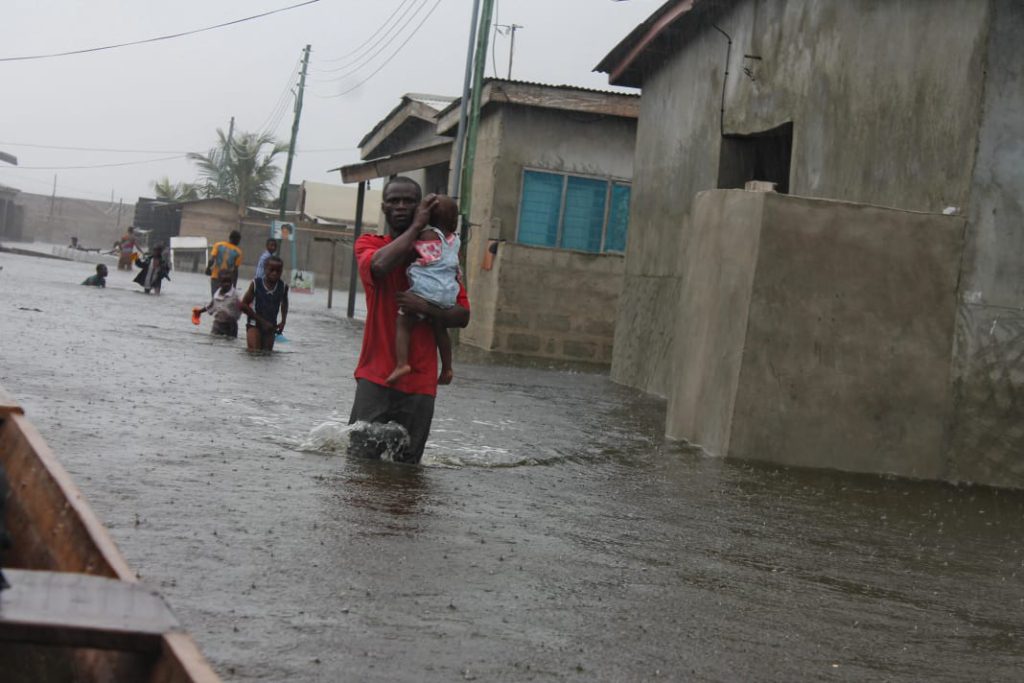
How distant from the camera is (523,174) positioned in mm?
23859

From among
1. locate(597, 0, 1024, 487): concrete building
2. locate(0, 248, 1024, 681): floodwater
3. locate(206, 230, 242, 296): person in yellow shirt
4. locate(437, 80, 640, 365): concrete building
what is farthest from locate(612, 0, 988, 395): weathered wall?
locate(206, 230, 242, 296): person in yellow shirt

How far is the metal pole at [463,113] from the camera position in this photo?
23.6 meters

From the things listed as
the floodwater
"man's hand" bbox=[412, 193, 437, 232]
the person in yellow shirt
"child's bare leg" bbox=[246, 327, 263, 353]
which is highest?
"man's hand" bbox=[412, 193, 437, 232]

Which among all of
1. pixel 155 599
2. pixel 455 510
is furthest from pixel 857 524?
pixel 155 599

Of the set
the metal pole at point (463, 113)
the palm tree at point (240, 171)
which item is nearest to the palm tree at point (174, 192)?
the palm tree at point (240, 171)

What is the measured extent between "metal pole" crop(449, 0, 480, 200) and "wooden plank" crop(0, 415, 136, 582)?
59.6ft

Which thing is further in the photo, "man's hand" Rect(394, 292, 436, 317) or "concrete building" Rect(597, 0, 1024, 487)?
"concrete building" Rect(597, 0, 1024, 487)

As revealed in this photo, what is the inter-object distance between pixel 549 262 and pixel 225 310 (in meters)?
7.04

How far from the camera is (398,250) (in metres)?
7.20

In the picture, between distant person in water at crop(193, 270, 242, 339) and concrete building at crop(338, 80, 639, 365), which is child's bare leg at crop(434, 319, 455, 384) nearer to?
distant person in water at crop(193, 270, 242, 339)

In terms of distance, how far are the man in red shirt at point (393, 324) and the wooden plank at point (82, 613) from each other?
4.02 m

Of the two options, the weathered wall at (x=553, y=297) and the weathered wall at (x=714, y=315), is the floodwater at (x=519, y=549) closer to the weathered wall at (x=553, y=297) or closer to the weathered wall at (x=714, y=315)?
the weathered wall at (x=714, y=315)

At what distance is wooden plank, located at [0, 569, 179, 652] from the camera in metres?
3.03

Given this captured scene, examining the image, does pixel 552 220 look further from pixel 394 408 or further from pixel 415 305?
pixel 415 305
